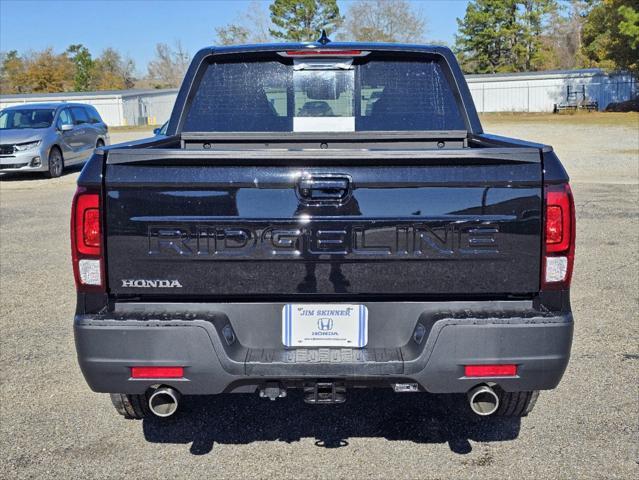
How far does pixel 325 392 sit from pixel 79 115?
17.1 metres

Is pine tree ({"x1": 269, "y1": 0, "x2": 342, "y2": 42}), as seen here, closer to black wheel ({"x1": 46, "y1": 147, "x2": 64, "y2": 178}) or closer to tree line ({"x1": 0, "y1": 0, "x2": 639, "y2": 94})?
tree line ({"x1": 0, "y1": 0, "x2": 639, "y2": 94})

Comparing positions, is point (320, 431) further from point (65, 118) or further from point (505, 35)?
point (505, 35)

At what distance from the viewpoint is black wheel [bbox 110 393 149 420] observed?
143 inches

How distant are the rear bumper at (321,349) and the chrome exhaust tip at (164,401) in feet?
A: 0.27

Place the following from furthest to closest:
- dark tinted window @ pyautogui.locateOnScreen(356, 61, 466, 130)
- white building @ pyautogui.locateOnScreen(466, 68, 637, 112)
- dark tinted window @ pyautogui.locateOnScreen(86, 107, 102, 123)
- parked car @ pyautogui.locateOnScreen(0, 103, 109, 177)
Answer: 1. white building @ pyautogui.locateOnScreen(466, 68, 637, 112)
2. dark tinted window @ pyautogui.locateOnScreen(86, 107, 102, 123)
3. parked car @ pyautogui.locateOnScreen(0, 103, 109, 177)
4. dark tinted window @ pyautogui.locateOnScreen(356, 61, 466, 130)

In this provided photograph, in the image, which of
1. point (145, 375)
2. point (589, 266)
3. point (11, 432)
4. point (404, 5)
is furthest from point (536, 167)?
point (404, 5)

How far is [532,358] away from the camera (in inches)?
119

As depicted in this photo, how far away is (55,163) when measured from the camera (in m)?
17.2

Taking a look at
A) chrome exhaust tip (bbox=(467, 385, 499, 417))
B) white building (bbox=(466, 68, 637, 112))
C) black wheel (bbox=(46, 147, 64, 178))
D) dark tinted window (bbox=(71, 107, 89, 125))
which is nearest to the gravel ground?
chrome exhaust tip (bbox=(467, 385, 499, 417))

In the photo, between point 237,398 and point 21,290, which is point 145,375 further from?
point 21,290

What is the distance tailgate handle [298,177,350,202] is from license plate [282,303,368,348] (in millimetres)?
462

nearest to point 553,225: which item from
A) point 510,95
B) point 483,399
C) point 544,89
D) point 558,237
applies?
point 558,237

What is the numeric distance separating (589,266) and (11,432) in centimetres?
595

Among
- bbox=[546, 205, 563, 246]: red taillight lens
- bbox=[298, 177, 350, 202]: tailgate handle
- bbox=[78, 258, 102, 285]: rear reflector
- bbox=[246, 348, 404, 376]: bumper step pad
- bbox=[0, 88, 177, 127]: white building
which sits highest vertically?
bbox=[0, 88, 177, 127]: white building
